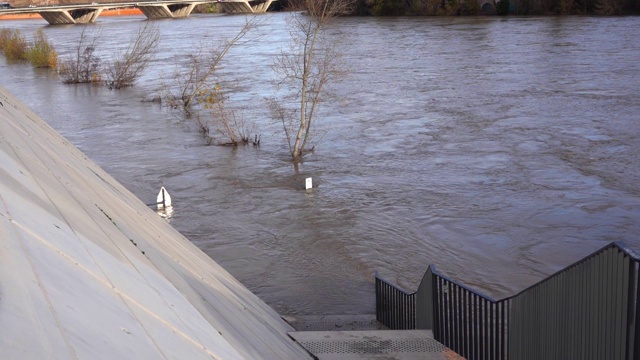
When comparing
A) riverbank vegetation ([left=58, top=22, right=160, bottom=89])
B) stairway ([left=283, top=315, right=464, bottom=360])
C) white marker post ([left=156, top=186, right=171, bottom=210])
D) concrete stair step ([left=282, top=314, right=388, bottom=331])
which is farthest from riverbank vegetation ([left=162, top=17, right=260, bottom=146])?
stairway ([left=283, top=315, right=464, bottom=360])

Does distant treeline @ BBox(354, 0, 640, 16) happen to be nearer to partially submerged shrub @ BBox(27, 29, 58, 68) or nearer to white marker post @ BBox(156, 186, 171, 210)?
partially submerged shrub @ BBox(27, 29, 58, 68)

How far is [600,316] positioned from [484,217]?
34.7 ft

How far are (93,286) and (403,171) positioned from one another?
51.5ft

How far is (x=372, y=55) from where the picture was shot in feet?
126

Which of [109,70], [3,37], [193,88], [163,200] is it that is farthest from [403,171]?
[3,37]

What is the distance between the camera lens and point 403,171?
18453 millimetres

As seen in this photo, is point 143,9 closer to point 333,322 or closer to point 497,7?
point 497,7

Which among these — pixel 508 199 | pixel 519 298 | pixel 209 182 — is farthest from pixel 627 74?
pixel 519 298

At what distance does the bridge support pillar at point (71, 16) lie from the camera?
274 ft

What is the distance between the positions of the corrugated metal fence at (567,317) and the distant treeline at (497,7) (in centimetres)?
5096

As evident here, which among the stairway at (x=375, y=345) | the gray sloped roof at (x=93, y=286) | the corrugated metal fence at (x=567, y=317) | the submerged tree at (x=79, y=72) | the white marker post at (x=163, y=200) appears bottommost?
the white marker post at (x=163, y=200)

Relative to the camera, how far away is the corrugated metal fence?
4363 millimetres

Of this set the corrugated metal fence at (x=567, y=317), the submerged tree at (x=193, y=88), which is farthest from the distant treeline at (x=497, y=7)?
the corrugated metal fence at (x=567, y=317)

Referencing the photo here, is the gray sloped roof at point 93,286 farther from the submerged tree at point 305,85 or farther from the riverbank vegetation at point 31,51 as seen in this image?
the riverbank vegetation at point 31,51
